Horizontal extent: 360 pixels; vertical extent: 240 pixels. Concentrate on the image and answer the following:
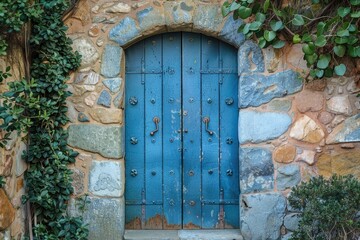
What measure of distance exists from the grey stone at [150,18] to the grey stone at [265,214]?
1.47 meters

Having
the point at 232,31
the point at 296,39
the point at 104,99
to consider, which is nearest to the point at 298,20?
the point at 296,39

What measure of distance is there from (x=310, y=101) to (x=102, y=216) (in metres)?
1.80

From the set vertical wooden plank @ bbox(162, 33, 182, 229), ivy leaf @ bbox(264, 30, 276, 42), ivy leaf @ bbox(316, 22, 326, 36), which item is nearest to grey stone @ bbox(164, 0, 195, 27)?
vertical wooden plank @ bbox(162, 33, 182, 229)

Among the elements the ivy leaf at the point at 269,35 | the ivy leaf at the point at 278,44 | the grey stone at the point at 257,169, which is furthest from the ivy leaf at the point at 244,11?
the grey stone at the point at 257,169

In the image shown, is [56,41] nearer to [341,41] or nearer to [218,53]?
[218,53]

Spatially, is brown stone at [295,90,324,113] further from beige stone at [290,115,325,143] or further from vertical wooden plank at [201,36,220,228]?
vertical wooden plank at [201,36,220,228]

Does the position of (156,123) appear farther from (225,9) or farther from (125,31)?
(225,9)

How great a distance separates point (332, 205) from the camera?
3643mm

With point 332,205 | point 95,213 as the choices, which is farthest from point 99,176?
point 332,205

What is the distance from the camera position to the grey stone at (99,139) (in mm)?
4293

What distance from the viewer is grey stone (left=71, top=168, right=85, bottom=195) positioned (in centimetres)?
431

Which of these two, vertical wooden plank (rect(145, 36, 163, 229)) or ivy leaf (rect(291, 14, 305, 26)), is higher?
ivy leaf (rect(291, 14, 305, 26))

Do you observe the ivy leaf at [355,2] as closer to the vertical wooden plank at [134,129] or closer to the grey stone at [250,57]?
the grey stone at [250,57]

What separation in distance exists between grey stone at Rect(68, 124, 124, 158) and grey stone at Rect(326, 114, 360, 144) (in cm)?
159
